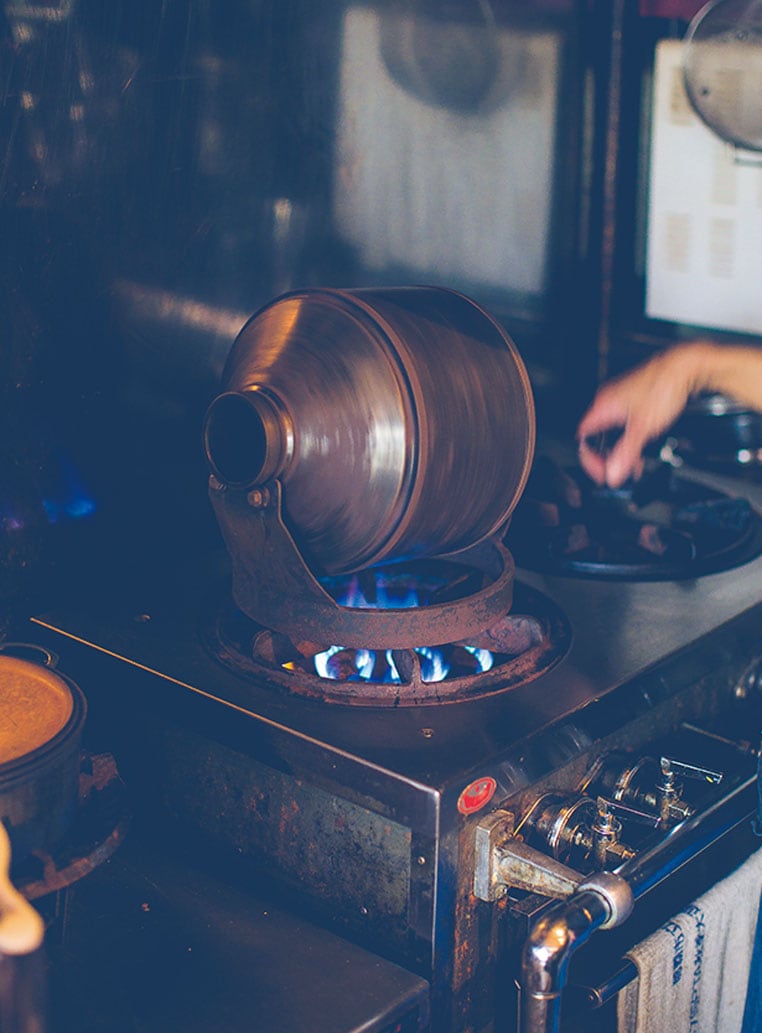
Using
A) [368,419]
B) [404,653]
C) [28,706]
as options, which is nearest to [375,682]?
[404,653]

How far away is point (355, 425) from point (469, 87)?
3.62ft

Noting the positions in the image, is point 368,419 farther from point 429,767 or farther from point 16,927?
point 16,927

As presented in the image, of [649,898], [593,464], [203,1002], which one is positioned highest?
[593,464]

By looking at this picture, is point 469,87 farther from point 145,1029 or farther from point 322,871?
point 145,1029

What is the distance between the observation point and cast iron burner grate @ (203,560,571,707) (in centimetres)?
148

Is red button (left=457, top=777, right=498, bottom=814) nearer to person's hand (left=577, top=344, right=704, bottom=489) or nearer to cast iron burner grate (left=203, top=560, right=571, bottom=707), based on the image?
cast iron burner grate (left=203, top=560, right=571, bottom=707)

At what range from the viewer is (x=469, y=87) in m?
2.27

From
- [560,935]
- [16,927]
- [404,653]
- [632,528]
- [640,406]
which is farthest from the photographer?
[632,528]

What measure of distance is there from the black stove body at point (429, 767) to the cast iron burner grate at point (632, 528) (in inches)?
6.4

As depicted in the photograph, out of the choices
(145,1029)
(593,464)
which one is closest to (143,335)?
(593,464)

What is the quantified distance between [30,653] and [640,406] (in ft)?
3.12

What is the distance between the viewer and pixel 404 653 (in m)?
1.52

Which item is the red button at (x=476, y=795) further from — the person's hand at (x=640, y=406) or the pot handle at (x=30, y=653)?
the person's hand at (x=640, y=406)

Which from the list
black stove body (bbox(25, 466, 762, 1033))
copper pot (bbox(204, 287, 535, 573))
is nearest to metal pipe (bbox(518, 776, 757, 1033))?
black stove body (bbox(25, 466, 762, 1033))
